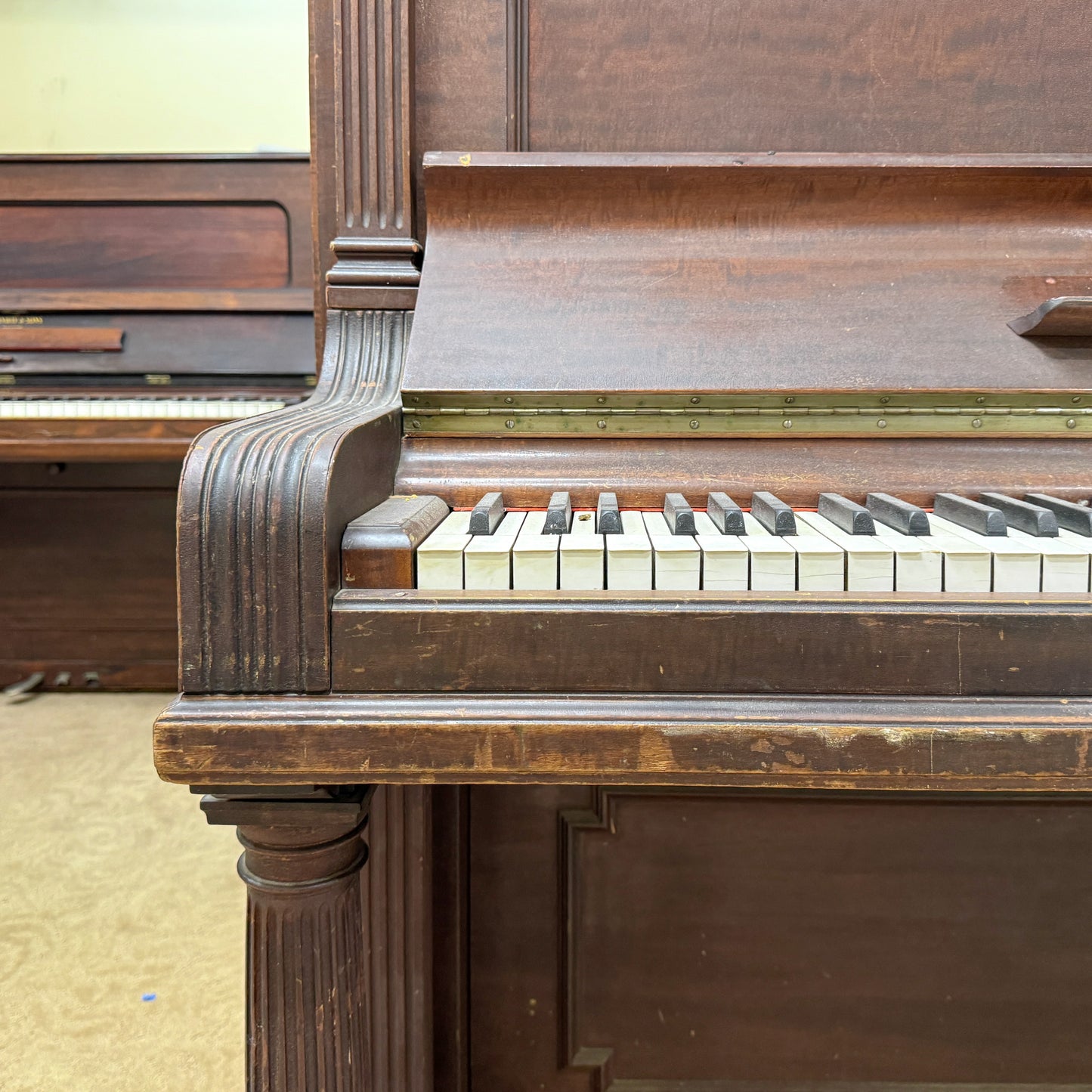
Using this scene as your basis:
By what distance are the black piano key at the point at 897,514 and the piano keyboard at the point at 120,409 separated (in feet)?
5.71

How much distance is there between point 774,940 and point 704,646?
2.12ft

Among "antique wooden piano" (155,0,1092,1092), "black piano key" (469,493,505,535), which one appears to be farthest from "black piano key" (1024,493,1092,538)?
"black piano key" (469,493,505,535)

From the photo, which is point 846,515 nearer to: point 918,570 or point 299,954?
point 918,570

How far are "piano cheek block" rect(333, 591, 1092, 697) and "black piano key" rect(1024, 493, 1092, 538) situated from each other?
0.11 m

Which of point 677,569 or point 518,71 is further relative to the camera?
point 518,71

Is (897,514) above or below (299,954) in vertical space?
above

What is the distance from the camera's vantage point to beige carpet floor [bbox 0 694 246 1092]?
Answer: 1223 mm

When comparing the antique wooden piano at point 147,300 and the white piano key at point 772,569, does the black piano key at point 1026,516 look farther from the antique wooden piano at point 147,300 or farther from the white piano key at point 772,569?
the antique wooden piano at point 147,300

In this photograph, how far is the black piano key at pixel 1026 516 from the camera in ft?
1.99

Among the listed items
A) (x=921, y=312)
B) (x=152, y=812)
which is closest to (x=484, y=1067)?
(x=921, y=312)

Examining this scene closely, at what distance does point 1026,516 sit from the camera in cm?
64

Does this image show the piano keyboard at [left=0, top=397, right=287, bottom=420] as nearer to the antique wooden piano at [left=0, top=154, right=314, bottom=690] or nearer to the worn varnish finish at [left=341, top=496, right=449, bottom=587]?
the antique wooden piano at [left=0, top=154, right=314, bottom=690]

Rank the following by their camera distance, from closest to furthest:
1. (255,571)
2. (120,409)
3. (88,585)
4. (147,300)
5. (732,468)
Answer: (255,571) → (732,468) → (120,409) → (147,300) → (88,585)

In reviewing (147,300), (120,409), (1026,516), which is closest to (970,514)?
(1026,516)
